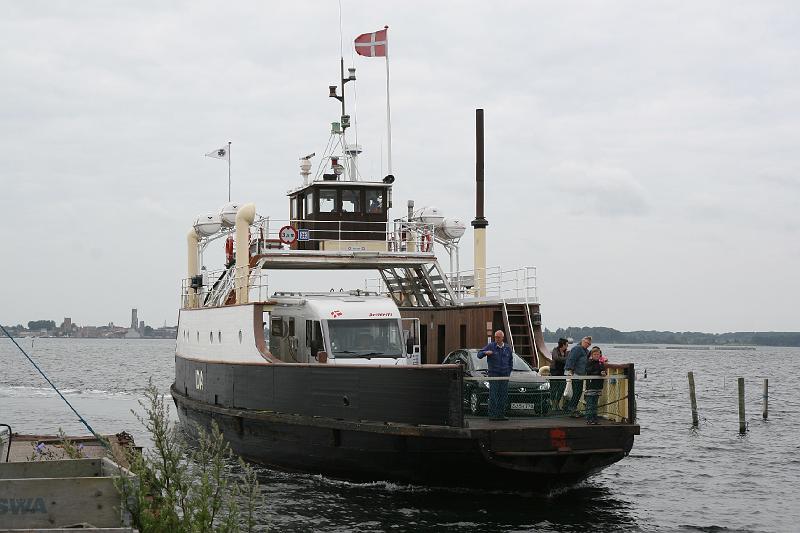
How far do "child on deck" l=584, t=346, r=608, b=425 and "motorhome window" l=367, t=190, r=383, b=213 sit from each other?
9143 millimetres

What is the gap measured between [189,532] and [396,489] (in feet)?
28.9

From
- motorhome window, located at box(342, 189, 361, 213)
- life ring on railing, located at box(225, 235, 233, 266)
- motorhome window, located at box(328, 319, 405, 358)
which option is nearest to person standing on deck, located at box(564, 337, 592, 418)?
motorhome window, located at box(328, 319, 405, 358)

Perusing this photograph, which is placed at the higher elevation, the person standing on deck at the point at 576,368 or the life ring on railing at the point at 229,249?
the life ring on railing at the point at 229,249

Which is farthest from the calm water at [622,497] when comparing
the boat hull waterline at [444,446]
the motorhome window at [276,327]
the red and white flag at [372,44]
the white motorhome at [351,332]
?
the red and white flag at [372,44]

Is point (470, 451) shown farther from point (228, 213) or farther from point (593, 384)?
point (228, 213)

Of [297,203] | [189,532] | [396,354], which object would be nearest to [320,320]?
[396,354]

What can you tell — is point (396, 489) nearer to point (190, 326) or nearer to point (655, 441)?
point (190, 326)

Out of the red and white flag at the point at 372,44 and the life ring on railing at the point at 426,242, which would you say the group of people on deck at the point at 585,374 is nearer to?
the life ring on railing at the point at 426,242

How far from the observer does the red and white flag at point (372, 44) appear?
27797mm

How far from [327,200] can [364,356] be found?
630 centimetres

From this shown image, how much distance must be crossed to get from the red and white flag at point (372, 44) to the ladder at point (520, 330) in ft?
30.1

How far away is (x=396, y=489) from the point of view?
17250 millimetres

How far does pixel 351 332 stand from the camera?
2027 cm

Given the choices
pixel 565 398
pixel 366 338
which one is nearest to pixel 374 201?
pixel 366 338
